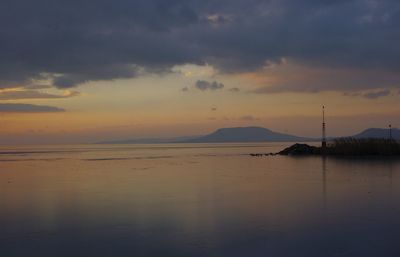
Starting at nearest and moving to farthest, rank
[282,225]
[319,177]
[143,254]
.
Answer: [143,254], [282,225], [319,177]

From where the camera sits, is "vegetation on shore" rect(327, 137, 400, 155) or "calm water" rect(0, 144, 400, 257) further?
"vegetation on shore" rect(327, 137, 400, 155)

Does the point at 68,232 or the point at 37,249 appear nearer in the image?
the point at 37,249

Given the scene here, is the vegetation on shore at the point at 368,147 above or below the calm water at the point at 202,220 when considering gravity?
above

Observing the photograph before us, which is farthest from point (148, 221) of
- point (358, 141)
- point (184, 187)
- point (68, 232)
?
point (358, 141)

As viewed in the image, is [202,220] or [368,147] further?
[368,147]

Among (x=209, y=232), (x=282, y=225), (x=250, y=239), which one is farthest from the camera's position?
(x=282, y=225)

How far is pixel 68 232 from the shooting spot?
9.77 metres

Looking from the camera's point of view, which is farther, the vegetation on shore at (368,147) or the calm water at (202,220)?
the vegetation on shore at (368,147)

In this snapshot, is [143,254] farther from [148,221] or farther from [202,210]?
[202,210]

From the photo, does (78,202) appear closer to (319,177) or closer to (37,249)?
(37,249)

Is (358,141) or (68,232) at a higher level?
(358,141)

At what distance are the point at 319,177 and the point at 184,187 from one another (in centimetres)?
685

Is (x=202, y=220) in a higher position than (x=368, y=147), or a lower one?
lower

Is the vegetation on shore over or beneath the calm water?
over
